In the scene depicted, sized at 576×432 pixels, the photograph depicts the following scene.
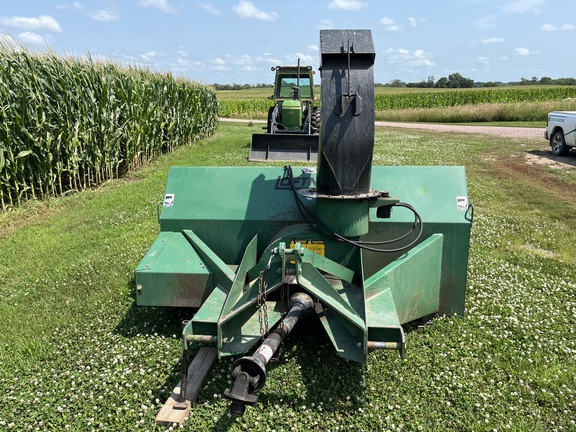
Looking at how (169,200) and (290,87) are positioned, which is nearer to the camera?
(169,200)

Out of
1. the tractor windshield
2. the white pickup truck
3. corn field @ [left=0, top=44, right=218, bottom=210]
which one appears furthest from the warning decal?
the tractor windshield

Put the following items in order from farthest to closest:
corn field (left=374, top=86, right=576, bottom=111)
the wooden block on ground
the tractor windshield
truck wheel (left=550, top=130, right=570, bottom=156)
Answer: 1. corn field (left=374, top=86, right=576, bottom=111)
2. the tractor windshield
3. truck wheel (left=550, top=130, right=570, bottom=156)
4. the wooden block on ground

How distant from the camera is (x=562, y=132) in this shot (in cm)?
1345

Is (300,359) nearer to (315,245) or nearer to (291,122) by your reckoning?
(315,245)

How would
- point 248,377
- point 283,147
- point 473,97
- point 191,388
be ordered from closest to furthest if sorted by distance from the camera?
point 248,377, point 191,388, point 283,147, point 473,97

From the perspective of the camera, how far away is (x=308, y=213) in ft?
12.7

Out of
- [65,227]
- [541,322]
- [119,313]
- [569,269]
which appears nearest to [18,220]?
[65,227]

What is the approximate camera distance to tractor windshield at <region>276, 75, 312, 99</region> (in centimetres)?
1605

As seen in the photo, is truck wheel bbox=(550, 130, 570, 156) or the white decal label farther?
truck wheel bbox=(550, 130, 570, 156)

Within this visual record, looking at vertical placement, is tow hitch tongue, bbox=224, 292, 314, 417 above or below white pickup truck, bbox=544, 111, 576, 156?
below

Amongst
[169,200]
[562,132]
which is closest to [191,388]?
[169,200]

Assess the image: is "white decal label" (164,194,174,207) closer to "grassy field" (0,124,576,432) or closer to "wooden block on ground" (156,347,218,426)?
"grassy field" (0,124,576,432)

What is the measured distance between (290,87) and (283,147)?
181 inches

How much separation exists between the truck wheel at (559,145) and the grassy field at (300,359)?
8.59 metres
